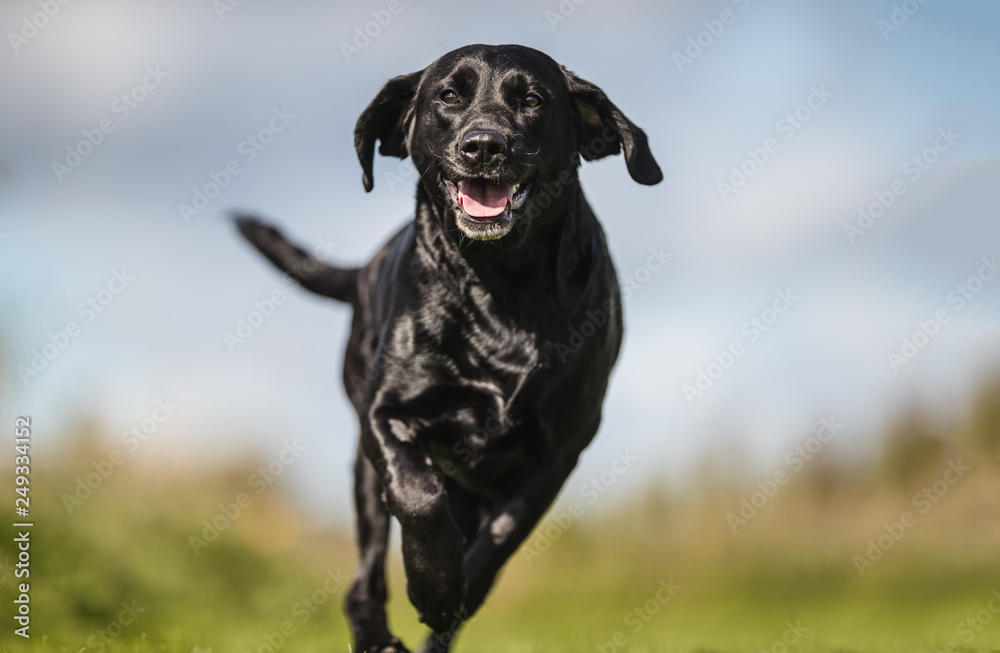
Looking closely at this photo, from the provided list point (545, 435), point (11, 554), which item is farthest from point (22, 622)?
point (545, 435)

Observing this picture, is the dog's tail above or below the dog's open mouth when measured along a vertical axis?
below

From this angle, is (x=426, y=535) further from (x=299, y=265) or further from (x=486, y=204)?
(x=299, y=265)

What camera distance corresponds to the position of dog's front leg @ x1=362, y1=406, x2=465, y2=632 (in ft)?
11.0

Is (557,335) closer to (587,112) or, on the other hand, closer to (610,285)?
(610,285)

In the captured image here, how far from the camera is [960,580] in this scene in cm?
837

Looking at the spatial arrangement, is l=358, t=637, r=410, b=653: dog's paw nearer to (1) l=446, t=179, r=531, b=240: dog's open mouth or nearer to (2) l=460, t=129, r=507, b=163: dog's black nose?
(1) l=446, t=179, r=531, b=240: dog's open mouth

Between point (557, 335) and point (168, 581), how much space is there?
564cm

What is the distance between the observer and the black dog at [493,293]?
3.62 metres

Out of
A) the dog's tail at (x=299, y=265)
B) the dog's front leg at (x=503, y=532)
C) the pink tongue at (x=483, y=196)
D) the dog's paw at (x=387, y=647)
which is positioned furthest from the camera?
the dog's tail at (x=299, y=265)
